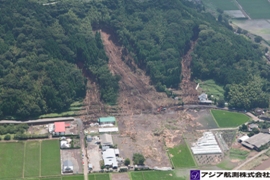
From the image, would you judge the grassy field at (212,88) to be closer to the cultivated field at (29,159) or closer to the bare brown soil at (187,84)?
the bare brown soil at (187,84)

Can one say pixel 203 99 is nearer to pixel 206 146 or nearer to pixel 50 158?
pixel 206 146

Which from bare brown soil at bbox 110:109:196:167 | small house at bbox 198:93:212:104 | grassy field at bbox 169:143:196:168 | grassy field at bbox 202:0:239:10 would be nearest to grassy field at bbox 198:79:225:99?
small house at bbox 198:93:212:104

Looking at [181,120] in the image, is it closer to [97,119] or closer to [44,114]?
[97,119]

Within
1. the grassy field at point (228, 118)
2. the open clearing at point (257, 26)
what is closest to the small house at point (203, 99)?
the grassy field at point (228, 118)

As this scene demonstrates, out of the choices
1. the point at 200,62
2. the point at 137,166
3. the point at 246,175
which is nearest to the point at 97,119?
the point at 137,166

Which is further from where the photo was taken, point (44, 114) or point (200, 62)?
point (200, 62)

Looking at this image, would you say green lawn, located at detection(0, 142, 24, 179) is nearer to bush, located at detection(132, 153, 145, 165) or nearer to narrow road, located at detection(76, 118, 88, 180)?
narrow road, located at detection(76, 118, 88, 180)
